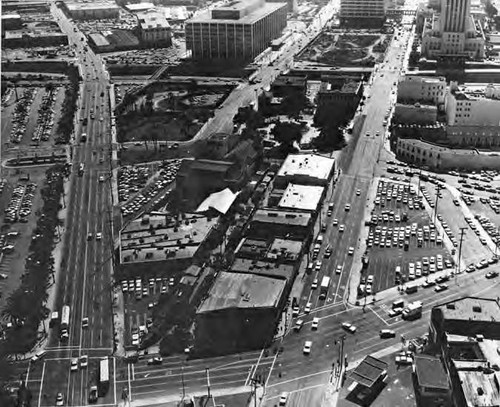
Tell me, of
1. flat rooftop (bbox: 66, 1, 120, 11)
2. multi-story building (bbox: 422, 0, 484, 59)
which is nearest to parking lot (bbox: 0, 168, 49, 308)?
multi-story building (bbox: 422, 0, 484, 59)

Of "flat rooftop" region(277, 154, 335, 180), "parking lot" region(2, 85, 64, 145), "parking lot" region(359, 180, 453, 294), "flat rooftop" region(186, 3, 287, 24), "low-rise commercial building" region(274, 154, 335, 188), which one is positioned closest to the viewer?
"parking lot" region(359, 180, 453, 294)

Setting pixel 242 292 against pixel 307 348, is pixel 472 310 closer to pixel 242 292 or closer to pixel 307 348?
pixel 307 348

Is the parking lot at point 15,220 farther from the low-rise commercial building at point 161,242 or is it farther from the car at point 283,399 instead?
the car at point 283,399

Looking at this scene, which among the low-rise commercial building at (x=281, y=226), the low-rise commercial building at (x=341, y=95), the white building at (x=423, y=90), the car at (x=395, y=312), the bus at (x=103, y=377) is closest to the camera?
the bus at (x=103, y=377)

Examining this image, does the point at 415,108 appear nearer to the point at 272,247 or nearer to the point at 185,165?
the point at 185,165

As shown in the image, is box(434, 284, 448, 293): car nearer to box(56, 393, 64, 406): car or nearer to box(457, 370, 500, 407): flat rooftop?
box(457, 370, 500, 407): flat rooftop

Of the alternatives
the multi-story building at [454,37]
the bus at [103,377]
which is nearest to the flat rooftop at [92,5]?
the multi-story building at [454,37]

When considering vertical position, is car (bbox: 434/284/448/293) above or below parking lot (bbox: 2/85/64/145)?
below
